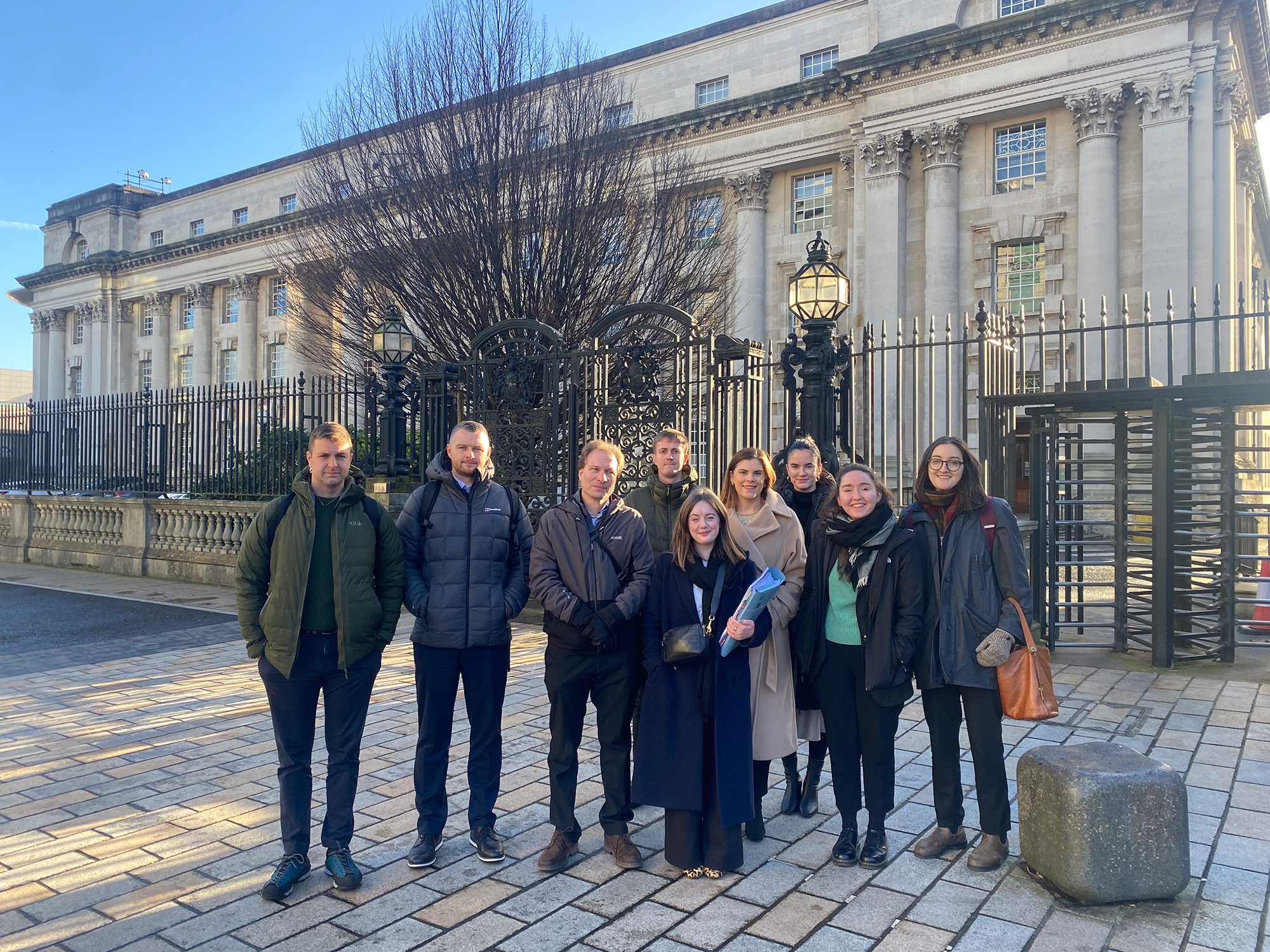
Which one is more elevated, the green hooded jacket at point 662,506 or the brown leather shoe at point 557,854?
the green hooded jacket at point 662,506

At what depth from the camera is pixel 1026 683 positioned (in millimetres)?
4195

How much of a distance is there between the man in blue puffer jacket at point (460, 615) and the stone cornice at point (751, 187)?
29.4 metres

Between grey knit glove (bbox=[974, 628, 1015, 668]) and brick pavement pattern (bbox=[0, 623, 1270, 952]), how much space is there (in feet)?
3.37

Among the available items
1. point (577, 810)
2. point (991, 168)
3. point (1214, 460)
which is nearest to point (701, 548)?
point (577, 810)

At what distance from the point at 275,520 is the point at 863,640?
9.57 feet

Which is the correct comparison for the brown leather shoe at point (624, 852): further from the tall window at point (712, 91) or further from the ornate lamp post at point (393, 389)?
the tall window at point (712, 91)

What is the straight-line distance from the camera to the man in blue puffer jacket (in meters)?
4.38

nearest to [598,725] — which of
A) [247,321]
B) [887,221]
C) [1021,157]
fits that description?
[887,221]

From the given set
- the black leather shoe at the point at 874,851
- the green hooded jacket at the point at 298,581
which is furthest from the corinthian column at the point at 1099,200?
the green hooded jacket at the point at 298,581

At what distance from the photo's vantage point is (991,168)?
1103 inches

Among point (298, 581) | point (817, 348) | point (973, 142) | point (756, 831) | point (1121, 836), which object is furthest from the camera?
point (973, 142)

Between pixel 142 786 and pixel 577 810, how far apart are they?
2.70 m

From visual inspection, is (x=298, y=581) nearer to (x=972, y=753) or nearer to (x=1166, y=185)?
(x=972, y=753)

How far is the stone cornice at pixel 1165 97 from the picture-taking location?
23.8m
